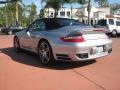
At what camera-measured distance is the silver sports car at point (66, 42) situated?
6.57m

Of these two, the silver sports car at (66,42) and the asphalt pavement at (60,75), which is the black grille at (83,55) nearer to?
the silver sports car at (66,42)

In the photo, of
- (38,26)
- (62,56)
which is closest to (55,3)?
(38,26)

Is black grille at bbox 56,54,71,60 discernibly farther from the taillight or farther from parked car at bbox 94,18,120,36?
parked car at bbox 94,18,120,36

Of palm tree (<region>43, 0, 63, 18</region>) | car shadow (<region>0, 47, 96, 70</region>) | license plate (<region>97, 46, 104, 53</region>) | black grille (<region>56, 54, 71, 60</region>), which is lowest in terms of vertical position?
car shadow (<region>0, 47, 96, 70</region>)

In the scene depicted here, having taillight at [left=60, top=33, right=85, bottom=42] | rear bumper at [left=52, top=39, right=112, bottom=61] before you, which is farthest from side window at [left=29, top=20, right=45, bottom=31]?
taillight at [left=60, top=33, right=85, bottom=42]

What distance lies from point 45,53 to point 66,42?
930 mm

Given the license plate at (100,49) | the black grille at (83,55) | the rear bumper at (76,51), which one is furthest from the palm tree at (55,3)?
the black grille at (83,55)

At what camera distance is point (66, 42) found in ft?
21.8

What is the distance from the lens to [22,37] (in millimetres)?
9055

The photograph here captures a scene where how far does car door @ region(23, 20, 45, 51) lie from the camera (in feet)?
26.1

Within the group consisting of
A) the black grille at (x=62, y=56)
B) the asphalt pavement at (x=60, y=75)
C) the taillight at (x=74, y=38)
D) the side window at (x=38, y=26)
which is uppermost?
the side window at (x=38, y=26)

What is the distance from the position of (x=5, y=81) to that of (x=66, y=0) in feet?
111

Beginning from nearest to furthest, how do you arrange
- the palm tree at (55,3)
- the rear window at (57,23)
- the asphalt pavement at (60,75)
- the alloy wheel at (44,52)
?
1. the asphalt pavement at (60,75)
2. the alloy wheel at (44,52)
3. the rear window at (57,23)
4. the palm tree at (55,3)

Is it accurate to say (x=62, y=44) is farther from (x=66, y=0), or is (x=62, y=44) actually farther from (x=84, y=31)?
(x=66, y=0)
